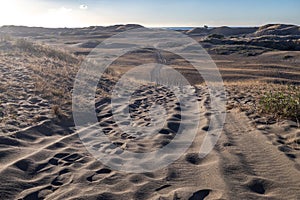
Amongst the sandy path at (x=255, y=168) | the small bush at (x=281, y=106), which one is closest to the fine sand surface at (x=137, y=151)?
the sandy path at (x=255, y=168)

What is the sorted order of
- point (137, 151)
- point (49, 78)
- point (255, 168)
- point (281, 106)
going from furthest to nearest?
point (49, 78), point (281, 106), point (137, 151), point (255, 168)

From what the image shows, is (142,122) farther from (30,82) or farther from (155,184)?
(30,82)

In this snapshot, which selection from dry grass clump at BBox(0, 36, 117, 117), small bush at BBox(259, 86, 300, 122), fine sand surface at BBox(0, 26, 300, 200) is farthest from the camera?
dry grass clump at BBox(0, 36, 117, 117)

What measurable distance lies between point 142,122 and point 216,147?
6.83ft

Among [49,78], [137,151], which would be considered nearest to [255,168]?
[137,151]

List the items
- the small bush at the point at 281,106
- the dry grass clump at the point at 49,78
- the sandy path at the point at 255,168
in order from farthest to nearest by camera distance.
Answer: the dry grass clump at the point at 49,78 → the small bush at the point at 281,106 → the sandy path at the point at 255,168

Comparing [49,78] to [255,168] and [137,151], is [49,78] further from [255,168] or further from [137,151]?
[255,168]

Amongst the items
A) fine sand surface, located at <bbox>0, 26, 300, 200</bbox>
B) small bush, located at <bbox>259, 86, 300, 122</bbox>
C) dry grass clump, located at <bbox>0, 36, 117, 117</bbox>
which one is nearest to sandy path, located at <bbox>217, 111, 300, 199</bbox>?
fine sand surface, located at <bbox>0, 26, 300, 200</bbox>

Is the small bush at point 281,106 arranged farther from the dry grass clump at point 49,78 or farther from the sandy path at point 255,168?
the dry grass clump at point 49,78

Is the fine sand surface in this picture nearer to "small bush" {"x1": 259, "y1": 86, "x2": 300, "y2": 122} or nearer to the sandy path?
the sandy path

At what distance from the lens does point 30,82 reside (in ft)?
28.5

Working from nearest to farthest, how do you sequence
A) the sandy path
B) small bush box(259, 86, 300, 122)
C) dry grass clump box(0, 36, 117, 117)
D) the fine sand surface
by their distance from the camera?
1. the sandy path
2. the fine sand surface
3. small bush box(259, 86, 300, 122)
4. dry grass clump box(0, 36, 117, 117)

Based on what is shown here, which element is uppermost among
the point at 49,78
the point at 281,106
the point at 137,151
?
the point at 49,78

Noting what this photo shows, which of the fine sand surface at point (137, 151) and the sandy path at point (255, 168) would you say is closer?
the sandy path at point (255, 168)
